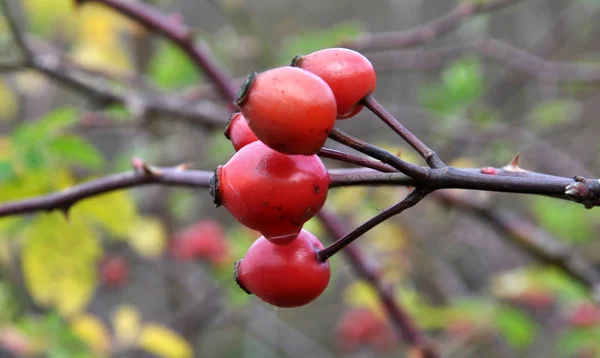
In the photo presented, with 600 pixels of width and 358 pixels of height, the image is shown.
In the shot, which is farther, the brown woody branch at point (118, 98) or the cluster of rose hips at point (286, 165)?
the brown woody branch at point (118, 98)

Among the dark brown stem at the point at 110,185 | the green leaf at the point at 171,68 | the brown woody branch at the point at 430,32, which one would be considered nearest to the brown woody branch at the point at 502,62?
the brown woody branch at the point at 430,32

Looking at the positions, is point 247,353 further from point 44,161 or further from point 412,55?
point 44,161

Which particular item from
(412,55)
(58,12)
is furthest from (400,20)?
(58,12)

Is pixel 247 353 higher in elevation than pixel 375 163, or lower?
lower

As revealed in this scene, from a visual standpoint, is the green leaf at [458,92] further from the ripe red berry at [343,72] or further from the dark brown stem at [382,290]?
the ripe red berry at [343,72]

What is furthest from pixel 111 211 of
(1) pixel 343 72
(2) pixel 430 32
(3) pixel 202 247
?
(3) pixel 202 247
